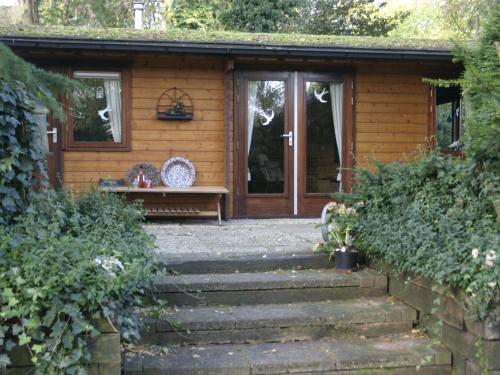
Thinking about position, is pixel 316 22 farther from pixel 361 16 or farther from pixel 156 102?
pixel 156 102

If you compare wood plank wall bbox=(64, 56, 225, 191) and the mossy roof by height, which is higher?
the mossy roof

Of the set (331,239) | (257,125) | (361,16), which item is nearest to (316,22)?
(361,16)

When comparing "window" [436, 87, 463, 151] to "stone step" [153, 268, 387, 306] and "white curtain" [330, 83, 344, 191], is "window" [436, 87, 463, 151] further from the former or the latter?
"stone step" [153, 268, 387, 306]

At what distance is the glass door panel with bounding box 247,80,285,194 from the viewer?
832 cm

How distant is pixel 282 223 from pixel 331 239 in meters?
2.87

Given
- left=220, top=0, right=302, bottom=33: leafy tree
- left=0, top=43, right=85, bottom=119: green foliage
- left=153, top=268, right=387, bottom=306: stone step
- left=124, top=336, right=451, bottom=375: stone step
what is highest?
left=220, top=0, right=302, bottom=33: leafy tree

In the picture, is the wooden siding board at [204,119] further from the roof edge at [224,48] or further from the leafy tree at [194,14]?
the leafy tree at [194,14]

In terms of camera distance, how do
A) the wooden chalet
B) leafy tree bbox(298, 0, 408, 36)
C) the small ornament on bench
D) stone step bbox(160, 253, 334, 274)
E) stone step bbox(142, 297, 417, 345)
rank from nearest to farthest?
stone step bbox(142, 297, 417, 345), stone step bbox(160, 253, 334, 274), the small ornament on bench, the wooden chalet, leafy tree bbox(298, 0, 408, 36)

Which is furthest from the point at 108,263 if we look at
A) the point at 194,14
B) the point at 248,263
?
the point at 194,14

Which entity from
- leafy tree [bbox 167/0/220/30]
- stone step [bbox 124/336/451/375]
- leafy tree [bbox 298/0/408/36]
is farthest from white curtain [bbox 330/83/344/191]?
leafy tree [bbox 298/0/408/36]

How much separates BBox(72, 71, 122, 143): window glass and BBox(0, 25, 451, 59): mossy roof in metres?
0.69

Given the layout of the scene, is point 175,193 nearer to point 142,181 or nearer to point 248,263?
point 142,181

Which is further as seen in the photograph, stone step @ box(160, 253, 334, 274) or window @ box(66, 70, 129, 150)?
window @ box(66, 70, 129, 150)

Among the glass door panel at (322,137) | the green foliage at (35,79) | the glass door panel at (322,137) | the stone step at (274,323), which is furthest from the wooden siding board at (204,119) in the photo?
the green foliage at (35,79)
